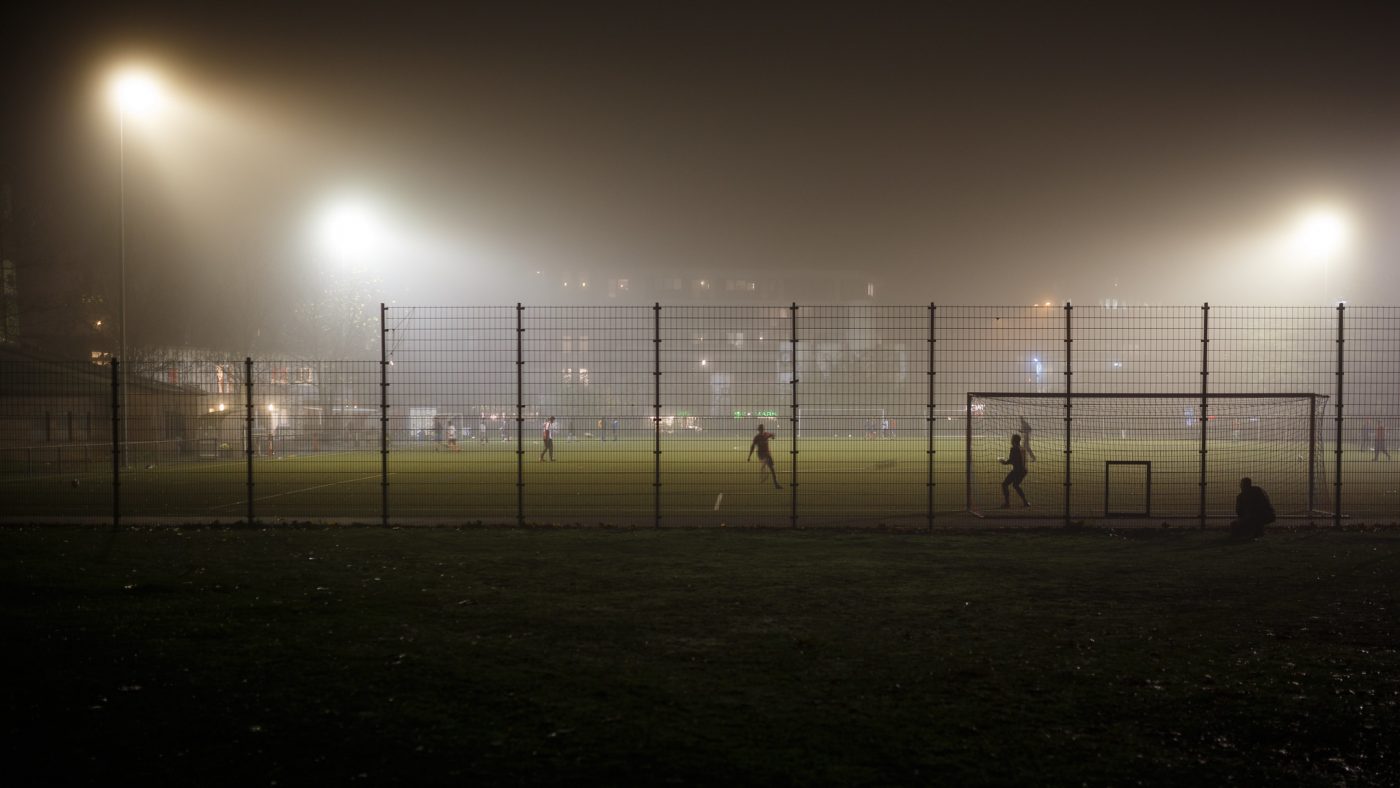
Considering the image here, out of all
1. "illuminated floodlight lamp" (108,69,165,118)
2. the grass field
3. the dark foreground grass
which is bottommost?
the grass field

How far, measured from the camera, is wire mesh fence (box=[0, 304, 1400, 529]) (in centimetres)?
1686

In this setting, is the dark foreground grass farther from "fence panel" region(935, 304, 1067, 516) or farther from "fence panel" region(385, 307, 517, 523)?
"fence panel" region(935, 304, 1067, 516)

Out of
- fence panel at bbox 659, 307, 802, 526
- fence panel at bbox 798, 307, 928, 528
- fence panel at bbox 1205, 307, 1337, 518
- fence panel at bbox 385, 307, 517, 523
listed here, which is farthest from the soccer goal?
fence panel at bbox 385, 307, 517, 523

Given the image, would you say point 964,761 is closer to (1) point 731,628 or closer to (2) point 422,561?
(1) point 731,628

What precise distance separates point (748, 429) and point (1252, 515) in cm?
902

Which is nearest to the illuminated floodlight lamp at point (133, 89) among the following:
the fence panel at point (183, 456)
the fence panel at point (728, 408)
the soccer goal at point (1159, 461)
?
the fence panel at point (183, 456)

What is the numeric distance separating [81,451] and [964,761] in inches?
1521

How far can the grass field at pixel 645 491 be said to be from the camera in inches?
766

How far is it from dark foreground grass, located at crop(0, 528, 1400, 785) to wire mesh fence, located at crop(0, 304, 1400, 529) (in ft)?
13.6

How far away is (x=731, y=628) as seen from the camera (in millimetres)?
8930

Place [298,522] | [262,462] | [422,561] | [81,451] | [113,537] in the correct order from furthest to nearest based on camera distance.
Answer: [262,462], [81,451], [298,522], [113,537], [422,561]

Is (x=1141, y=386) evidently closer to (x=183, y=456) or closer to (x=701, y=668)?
(x=701, y=668)

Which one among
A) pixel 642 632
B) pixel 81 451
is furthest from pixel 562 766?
pixel 81 451

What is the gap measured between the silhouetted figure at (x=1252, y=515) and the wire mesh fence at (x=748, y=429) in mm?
774
